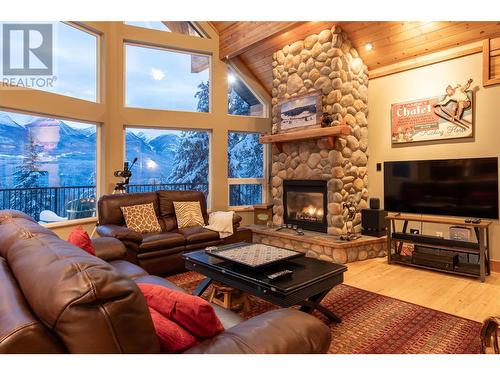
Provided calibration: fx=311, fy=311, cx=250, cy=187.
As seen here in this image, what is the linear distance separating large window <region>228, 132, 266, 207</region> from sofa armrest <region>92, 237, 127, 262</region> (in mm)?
3217

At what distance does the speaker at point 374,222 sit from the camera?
449 cm

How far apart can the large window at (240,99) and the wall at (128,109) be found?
120 mm

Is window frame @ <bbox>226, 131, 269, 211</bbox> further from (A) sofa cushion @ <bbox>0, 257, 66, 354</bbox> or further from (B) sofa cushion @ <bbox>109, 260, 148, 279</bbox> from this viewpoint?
(A) sofa cushion @ <bbox>0, 257, 66, 354</bbox>

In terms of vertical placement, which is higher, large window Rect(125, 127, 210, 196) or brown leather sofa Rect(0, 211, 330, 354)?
large window Rect(125, 127, 210, 196)

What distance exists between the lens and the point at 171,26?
5.39m

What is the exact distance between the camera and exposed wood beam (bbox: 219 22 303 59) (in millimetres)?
4594

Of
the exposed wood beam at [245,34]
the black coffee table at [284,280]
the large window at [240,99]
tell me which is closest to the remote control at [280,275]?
the black coffee table at [284,280]

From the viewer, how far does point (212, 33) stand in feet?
18.7

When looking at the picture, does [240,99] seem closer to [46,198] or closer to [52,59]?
[52,59]

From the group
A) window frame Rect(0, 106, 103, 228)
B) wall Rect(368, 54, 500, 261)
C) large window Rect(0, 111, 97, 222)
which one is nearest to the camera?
wall Rect(368, 54, 500, 261)

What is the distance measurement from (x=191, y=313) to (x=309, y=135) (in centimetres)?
384

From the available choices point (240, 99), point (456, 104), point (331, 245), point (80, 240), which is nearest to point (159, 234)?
point (80, 240)

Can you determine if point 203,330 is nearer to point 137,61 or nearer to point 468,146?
point 468,146

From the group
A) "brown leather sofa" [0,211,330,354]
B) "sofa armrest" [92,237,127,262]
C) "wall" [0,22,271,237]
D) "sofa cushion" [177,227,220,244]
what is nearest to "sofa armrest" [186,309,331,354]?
"brown leather sofa" [0,211,330,354]
